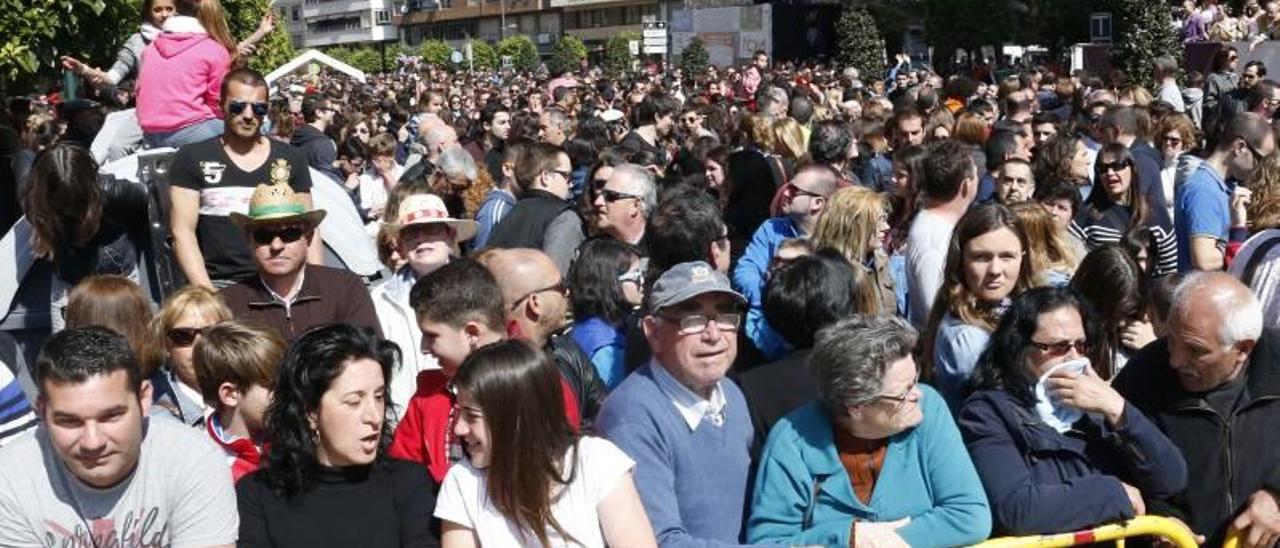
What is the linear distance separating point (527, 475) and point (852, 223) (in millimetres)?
3090

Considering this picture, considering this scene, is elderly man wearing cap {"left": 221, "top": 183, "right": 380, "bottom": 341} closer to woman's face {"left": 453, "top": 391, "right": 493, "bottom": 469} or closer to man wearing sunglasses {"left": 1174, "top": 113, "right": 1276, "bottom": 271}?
woman's face {"left": 453, "top": 391, "right": 493, "bottom": 469}

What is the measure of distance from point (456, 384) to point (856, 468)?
1.19 metres

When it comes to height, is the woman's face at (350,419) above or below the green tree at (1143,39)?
below

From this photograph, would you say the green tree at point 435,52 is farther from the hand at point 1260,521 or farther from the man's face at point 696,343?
the hand at point 1260,521

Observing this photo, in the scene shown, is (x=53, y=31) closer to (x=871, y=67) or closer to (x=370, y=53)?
(x=871, y=67)

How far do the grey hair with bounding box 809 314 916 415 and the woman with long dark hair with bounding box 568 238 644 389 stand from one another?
1.49 meters

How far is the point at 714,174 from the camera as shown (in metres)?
9.70

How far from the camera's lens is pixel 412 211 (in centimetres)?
623

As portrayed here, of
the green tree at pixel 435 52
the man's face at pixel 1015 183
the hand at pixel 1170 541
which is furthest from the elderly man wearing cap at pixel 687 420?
the green tree at pixel 435 52

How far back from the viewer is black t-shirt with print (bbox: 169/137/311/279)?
6.36 m

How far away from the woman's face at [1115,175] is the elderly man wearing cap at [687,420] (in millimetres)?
3715

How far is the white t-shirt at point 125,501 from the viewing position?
370 cm

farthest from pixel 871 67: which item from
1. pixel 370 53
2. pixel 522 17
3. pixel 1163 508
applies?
pixel 522 17

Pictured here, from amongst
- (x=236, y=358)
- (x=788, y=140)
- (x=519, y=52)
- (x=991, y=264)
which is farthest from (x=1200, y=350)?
(x=519, y=52)
